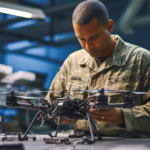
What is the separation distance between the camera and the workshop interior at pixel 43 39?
16.1ft

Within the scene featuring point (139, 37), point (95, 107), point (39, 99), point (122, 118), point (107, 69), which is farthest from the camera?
point (139, 37)

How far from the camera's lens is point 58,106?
4.60 ft

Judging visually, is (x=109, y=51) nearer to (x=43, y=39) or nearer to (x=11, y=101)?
(x=11, y=101)

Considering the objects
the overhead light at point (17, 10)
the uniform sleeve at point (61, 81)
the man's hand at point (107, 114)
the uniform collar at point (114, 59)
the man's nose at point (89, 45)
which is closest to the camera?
the man's hand at point (107, 114)

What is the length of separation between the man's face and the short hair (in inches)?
1.1

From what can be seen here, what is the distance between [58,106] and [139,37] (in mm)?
4473

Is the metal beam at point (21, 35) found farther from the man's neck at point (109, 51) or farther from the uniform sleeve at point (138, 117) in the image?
the uniform sleeve at point (138, 117)

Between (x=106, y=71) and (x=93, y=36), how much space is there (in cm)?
35

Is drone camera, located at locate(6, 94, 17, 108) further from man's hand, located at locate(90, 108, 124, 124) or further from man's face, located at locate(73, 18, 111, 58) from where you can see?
man's face, located at locate(73, 18, 111, 58)

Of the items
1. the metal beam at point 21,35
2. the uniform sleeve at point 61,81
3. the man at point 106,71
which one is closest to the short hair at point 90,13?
the man at point 106,71

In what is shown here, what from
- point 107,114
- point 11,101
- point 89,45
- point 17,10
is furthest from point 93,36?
point 17,10

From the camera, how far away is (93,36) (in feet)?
5.37

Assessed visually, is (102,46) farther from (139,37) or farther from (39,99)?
(139,37)

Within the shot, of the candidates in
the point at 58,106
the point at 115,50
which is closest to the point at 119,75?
the point at 115,50
